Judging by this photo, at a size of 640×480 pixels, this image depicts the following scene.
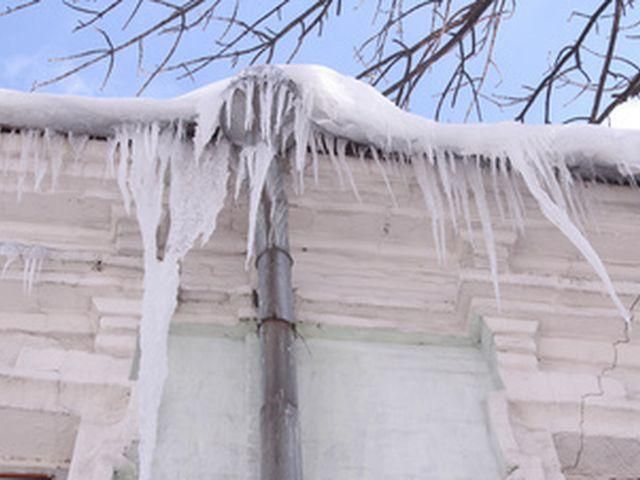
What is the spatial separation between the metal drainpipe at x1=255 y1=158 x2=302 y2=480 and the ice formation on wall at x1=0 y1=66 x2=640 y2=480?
88mm

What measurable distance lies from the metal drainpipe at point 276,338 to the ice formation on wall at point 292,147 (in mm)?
88

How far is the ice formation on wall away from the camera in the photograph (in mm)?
2861

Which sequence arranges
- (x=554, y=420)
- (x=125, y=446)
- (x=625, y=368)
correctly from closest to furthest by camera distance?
(x=125, y=446), (x=554, y=420), (x=625, y=368)

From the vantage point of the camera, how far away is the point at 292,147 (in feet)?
9.84

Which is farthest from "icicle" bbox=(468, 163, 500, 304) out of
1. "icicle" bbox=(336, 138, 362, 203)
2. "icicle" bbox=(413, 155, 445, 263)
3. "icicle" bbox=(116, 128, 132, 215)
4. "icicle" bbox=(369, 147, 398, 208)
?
"icicle" bbox=(116, 128, 132, 215)

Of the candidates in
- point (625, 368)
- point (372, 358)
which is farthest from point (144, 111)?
point (625, 368)

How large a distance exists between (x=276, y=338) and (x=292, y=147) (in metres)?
0.66

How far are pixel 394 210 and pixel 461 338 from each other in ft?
1.35

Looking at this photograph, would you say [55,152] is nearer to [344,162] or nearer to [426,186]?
[344,162]

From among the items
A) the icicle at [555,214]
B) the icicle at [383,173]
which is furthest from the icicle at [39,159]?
the icicle at [555,214]

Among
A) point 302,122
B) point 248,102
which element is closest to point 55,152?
point 248,102

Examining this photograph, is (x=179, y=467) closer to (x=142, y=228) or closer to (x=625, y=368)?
(x=142, y=228)

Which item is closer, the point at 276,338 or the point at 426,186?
the point at 276,338

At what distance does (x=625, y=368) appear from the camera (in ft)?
9.46
